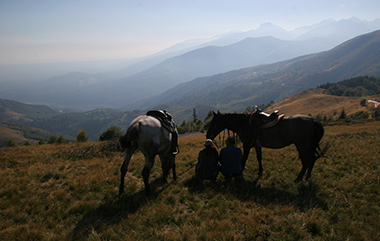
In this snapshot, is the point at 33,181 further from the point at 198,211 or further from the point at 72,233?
the point at 198,211

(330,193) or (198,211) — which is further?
(330,193)

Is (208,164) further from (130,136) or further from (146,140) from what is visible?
(130,136)

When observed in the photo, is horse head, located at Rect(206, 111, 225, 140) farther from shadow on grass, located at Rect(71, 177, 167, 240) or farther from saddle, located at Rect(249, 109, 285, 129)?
shadow on grass, located at Rect(71, 177, 167, 240)

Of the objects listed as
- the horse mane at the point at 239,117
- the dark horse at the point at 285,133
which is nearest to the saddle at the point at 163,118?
the dark horse at the point at 285,133

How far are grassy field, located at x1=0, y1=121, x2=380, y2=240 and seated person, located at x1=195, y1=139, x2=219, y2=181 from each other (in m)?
0.40

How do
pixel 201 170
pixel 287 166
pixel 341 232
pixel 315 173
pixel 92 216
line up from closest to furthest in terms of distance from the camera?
pixel 341 232 < pixel 92 216 < pixel 201 170 < pixel 315 173 < pixel 287 166

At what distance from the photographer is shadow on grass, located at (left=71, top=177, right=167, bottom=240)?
16.1 feet

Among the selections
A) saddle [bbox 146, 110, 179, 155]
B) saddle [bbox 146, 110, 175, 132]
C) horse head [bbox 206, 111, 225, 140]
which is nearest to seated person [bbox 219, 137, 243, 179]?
horse head [bbox 206, 111, 225, 140]

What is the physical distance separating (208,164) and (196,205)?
5.99 ft

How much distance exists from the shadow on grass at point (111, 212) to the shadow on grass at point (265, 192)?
6.13 ft

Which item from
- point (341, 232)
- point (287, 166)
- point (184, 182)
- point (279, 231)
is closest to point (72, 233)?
point (184, 182)

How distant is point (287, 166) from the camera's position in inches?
362

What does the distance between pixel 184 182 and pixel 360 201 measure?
5.91 m

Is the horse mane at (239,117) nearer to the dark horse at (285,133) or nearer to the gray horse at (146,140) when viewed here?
the dark horse at (285,133)
